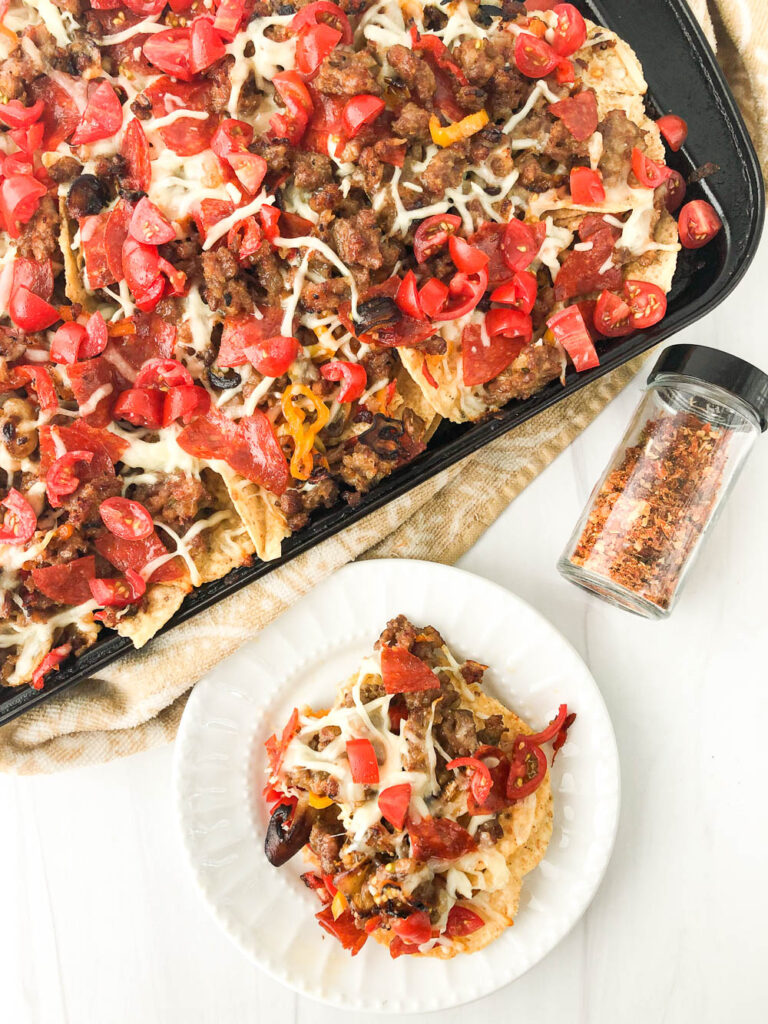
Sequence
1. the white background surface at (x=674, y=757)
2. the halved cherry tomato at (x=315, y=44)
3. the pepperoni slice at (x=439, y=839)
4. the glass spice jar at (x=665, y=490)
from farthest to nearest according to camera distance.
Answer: the white background surface at (x=674, y=757), the glass spice jar at (x=665, y=490), the pepperoni slice at (x=439, y=839), the halved cherry tomato at (x=315, y=44)

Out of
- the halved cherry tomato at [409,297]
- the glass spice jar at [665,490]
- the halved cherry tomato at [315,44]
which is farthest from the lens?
the glass spice jar at [665,490]

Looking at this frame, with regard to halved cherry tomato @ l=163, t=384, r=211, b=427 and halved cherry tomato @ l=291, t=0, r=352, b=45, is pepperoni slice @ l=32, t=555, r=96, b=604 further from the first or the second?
halved cherry tomato @ l=291, t=0, r=352, b=45

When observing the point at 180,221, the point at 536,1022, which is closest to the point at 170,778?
the point at 536,1022

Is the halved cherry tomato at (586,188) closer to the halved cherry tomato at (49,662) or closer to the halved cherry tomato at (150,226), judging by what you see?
the halved cherry tomato at (150,226)

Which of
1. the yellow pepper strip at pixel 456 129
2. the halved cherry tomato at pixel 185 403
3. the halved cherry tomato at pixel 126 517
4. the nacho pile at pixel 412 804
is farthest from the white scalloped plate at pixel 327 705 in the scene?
the yellow pepper strip at pixel 456 129

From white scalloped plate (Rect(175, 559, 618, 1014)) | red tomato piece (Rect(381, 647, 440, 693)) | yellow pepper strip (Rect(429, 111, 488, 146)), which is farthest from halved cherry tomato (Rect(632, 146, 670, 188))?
red tomato piece (Rect(381, 647, 440, 693))

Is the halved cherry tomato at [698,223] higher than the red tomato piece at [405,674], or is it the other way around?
the halved cherry tomato at [698,223]

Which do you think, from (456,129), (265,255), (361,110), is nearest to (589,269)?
(456,129)
